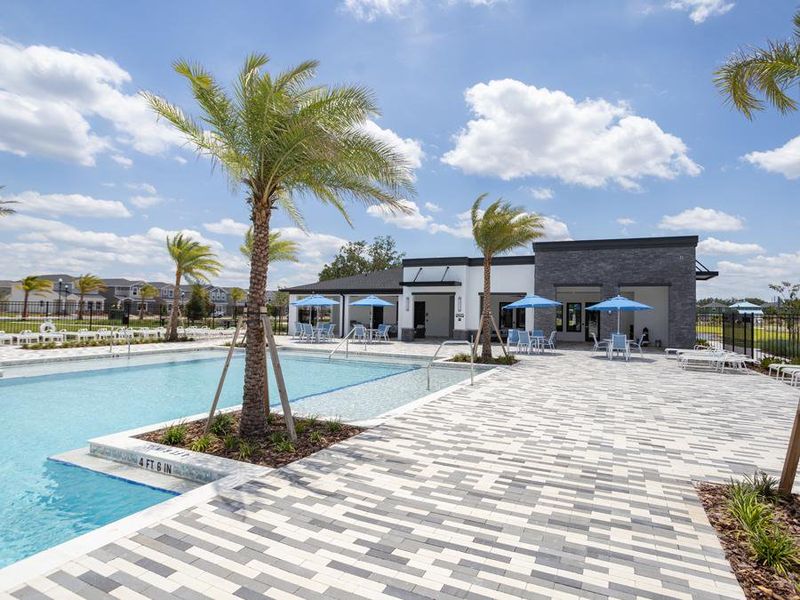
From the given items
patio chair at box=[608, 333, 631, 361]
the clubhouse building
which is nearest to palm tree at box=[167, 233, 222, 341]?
the clubhouse building

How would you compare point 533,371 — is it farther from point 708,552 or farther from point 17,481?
point 17,481

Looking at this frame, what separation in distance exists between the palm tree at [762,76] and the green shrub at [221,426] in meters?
8.37

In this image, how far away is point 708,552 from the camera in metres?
3.31

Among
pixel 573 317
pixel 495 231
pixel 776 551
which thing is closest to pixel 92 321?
pixel 495 231

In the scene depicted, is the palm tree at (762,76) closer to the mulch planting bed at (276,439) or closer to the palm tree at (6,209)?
the mulch planting bed at (276,439)

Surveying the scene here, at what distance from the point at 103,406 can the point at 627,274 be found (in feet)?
72.8

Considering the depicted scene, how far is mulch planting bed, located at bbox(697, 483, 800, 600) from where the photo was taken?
2.84 metres

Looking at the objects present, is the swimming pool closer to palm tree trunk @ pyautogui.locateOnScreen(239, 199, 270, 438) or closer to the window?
palm tree trunk @ pyautogui.locateOnScreen(239, 199, 270, 438)

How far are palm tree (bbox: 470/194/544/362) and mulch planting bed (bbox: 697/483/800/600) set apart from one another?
10.6 m

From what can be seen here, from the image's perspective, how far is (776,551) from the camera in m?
3.16

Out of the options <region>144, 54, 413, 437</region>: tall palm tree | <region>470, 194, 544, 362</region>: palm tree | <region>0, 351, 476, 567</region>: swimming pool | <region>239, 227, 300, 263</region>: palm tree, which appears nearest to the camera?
<region>0, 351, 476, 567</region>: swimming pool

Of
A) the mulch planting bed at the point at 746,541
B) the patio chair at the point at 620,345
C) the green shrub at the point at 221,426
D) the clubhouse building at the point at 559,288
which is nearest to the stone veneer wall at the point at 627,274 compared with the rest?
the clubhouse building at the point at 559,288

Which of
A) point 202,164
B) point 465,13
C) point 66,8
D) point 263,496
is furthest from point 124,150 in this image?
point 263,496

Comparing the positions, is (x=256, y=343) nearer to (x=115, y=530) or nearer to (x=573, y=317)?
(x=115, y=530)
